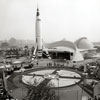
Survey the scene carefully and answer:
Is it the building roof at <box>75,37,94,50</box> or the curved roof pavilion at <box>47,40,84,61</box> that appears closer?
the curved roof pavilion at <box>47,40,84,61</box>

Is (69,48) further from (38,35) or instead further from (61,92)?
(61,92)

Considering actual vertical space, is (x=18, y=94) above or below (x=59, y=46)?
below

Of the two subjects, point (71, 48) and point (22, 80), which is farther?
point (71, 48)

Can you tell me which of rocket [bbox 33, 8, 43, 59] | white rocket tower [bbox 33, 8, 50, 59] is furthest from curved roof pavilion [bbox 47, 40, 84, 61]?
rocket [bbox 33, 8, 43, 59]

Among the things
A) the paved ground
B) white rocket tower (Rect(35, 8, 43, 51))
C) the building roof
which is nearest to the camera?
the paved ground

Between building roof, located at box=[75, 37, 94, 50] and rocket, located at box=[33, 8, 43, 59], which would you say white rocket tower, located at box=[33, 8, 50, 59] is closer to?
rocket, located at box=[33, 8, 43, 59]

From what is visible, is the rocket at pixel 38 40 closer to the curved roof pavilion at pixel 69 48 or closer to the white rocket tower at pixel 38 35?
the white rocket tower at pixel 38 35

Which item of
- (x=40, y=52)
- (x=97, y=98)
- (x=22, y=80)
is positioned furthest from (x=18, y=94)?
(x=40, y=52)

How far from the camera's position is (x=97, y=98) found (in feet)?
39.5

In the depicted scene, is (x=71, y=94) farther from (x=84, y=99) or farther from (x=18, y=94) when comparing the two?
(x=18, y=94)

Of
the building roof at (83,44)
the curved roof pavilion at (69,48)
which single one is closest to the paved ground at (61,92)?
the curved roof pavilion at (69,48)

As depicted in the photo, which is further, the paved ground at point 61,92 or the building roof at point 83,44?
the building roof at point 83,44

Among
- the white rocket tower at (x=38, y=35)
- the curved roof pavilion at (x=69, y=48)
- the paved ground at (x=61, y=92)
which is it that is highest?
the white rocket tower at (x=38, y=35)

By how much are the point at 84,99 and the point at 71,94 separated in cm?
131
